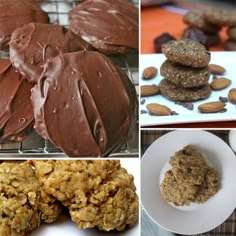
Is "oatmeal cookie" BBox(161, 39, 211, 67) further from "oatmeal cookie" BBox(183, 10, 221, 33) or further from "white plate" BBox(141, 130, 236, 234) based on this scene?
"oatmeal cookie" BBox(183, 10, 221, 33)

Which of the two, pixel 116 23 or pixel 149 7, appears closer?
pixel 116 23

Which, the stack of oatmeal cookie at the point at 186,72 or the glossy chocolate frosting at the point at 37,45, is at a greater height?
the glossy chocolate frosting at the point at 37,45

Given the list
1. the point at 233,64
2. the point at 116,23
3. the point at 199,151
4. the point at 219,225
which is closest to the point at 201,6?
the point at 233,64

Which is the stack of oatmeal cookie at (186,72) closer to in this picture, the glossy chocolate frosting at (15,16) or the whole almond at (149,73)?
the whole almond at (149,73)

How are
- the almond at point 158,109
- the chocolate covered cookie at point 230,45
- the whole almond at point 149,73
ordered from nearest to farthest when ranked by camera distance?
the almond at point 158,109, the whole almond at point 149,73, the chocolate covered cookie at point 230,45

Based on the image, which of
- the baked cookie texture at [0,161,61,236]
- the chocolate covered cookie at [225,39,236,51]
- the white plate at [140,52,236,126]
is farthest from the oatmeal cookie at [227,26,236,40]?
the baked cookie texture at [0,161,61,236]

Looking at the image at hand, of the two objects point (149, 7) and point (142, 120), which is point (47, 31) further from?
point (149, 7)

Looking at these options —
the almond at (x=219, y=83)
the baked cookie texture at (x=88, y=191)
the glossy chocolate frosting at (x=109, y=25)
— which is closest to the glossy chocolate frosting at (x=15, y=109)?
the baked cookie texture at (x=88, y=191)

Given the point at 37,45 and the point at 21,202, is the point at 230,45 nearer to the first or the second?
the point at 37,45
